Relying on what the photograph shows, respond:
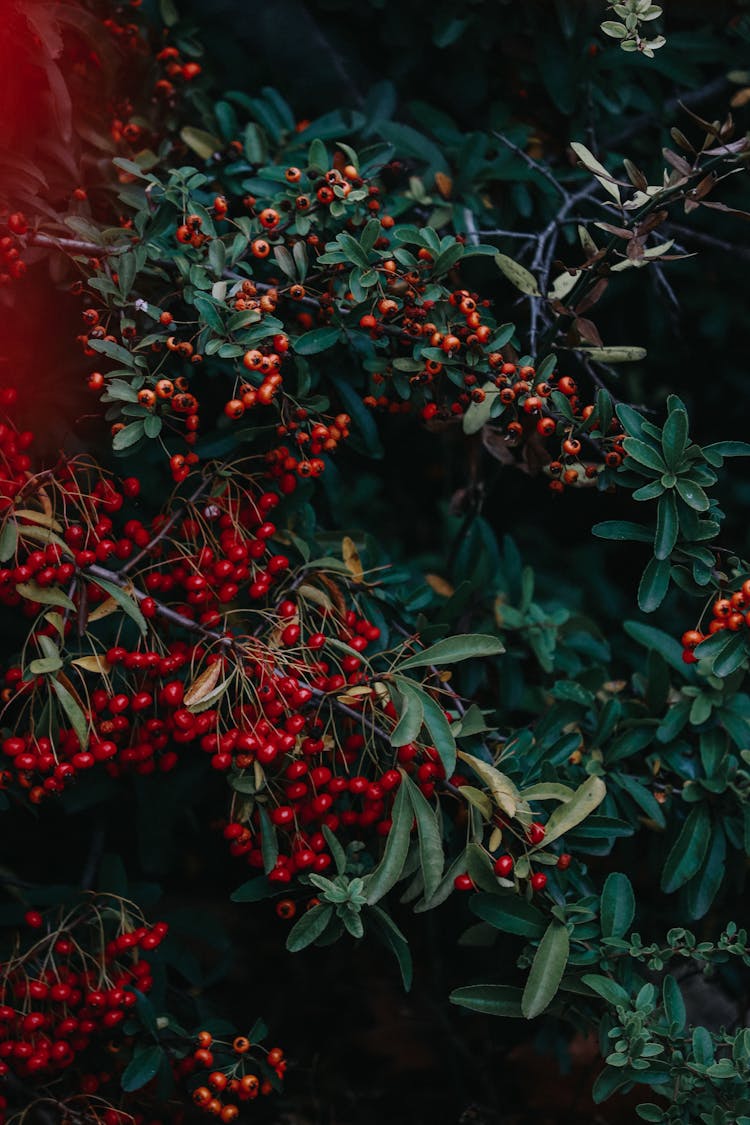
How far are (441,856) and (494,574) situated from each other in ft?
2.93

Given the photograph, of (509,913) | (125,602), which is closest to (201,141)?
(125,602)

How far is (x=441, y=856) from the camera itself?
63.9 inches

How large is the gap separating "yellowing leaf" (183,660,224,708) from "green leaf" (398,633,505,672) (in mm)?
299

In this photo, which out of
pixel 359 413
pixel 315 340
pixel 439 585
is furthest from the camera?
pixel 439 585

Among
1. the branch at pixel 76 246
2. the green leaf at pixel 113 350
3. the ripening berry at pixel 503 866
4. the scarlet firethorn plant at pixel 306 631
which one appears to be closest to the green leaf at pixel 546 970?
the scarlet firethorn plant at pixel 306 631

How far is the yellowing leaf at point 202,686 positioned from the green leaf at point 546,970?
0.67 meters

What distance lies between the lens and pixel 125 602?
1.59 meters

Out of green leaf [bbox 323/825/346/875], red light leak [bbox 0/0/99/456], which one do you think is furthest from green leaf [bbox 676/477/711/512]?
red light leak [bbox 0/0/99/456]

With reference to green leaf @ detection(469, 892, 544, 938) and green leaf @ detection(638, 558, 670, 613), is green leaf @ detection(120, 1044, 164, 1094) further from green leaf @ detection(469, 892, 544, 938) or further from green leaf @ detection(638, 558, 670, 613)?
green leaf @ detection(638, 558, 670, 613)

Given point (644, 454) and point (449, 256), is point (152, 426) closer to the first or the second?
point (449, 256)

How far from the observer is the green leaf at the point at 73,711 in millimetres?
1585

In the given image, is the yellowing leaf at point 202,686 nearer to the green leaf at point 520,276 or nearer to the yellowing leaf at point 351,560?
the yellowing leaf at point 351,560

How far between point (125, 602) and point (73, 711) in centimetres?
19

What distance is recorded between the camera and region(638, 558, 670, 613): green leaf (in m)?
1.62
